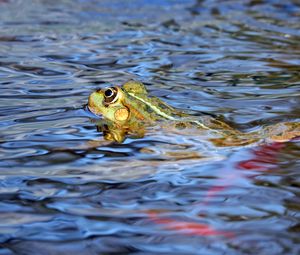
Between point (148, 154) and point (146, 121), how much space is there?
1.44ft

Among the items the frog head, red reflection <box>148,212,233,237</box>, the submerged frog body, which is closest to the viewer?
red reflection <box>148,212,233,237</box>

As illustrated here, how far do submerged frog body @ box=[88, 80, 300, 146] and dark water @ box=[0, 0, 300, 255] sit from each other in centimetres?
9

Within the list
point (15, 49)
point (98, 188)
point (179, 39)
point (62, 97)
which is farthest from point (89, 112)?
point (179, 39)

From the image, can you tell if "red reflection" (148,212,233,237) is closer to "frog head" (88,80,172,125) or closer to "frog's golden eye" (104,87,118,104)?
"frog head" (88,80,172,125)

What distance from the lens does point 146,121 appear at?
3949 mm

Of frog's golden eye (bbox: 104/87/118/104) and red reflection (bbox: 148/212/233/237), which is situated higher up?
frog's golden eye (bbox: 104/87/118/104)

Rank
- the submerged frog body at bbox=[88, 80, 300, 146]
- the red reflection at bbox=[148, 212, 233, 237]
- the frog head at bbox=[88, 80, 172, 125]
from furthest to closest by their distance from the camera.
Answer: the frog head at bbox=[88, 80, 172, 125] < the submerged frog body at bbox=[88, 80, 300, 146] < the red reflection at bbox=[148, 212, 233, 237]

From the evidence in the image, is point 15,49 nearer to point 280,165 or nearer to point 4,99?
point 4,99

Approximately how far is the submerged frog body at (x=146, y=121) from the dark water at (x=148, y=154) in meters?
0.09

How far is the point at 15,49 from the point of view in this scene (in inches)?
237

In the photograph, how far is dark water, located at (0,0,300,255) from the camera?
2.67m

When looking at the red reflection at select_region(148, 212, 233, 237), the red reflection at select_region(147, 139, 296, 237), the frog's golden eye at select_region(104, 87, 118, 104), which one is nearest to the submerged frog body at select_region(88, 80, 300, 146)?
the frog's golden eye at select_region(104, 87, 118, 104)

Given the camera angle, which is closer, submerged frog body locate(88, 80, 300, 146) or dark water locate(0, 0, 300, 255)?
dark water locate(0, 0, 300, 255)

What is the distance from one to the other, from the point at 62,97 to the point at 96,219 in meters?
1.88
